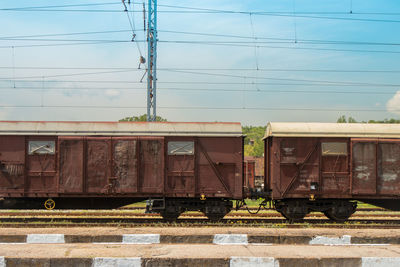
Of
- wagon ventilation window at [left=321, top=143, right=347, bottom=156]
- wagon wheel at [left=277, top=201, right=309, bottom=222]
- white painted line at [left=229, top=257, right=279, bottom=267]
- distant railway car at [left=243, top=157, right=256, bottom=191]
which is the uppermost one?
wagon ventilation window at [left=321, top=143, right=347, bottom=156]

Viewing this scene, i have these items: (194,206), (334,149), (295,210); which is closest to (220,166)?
(194,206)

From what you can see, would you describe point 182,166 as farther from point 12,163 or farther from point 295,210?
point 12,163

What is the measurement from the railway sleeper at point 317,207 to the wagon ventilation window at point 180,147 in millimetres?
3706

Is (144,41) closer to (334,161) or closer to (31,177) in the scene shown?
(31,177)

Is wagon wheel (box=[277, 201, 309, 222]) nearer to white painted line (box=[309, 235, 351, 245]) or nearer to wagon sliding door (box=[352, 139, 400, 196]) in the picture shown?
wagon sliding door (box=[352, 139, 400, 196])

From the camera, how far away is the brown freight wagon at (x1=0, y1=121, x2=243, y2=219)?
12656mm

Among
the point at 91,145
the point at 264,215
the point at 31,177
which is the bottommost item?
the point at 264,215

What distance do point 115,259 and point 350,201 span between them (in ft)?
32.2

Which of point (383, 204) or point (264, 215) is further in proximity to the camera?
point (264, 215)

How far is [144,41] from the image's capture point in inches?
779

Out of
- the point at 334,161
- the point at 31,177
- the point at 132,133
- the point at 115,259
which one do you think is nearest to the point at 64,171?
the point at 31,177

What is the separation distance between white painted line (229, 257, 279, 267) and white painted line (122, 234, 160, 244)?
2.72 metres

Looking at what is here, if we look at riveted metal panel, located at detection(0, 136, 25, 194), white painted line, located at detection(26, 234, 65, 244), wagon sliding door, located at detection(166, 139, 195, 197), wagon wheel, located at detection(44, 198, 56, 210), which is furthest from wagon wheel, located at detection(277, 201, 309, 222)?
riveted metal panel, located at detection(0, 136, 25, 194)

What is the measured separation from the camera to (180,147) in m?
12.9
